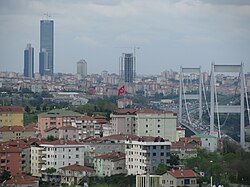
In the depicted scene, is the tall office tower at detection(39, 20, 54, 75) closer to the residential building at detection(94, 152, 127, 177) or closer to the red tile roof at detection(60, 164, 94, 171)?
the residential building at detection(94, 152, 127, 177)

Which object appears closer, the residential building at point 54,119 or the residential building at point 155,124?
the residential building at point 155,124

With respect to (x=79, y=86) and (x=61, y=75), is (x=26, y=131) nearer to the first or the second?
(x=79, y=86)

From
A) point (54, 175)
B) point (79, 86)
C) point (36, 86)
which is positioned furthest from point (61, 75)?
point (54, 175)

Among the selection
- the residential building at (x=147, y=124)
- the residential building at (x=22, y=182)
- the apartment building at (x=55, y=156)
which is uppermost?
the residential building at (x=147, y=124)

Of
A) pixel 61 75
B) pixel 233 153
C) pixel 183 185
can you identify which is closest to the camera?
pixel 183 185

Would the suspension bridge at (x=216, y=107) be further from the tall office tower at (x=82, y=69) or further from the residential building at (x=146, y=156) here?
the tall office tower at (x=82, y=69)

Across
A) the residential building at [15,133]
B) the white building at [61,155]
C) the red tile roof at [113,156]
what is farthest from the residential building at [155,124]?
the white building at [61,155]
